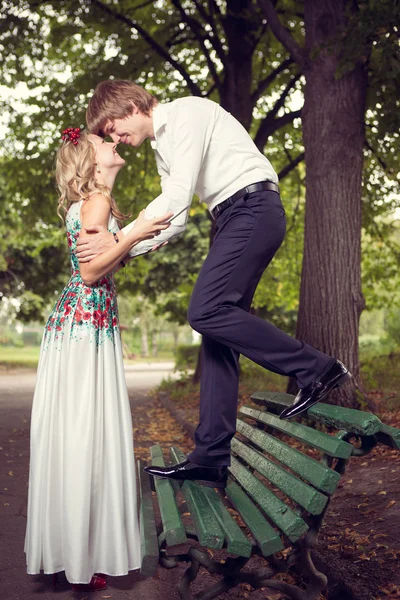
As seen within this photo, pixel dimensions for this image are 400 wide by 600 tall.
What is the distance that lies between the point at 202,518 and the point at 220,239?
1.39 meters

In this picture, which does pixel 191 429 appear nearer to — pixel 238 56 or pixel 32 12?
pixel 238 56

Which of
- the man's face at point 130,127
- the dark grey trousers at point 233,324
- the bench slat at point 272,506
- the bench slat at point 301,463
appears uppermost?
the man's face at point 130,127

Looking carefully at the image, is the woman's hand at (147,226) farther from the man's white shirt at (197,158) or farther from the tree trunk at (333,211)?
the tree trunk at (333,211)

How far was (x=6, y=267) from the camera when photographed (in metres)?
26.3

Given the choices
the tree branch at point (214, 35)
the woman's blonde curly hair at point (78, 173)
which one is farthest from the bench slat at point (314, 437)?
the tree branch at point (214, 35)

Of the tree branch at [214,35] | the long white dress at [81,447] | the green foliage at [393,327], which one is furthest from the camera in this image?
the green foliage at [393,327]

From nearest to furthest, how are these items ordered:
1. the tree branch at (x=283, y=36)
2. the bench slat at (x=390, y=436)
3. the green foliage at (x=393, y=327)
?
the bench slat at (x=390, y=436), the tree branch at (x=283, y=36), the green foliage at (x=393, y=327)

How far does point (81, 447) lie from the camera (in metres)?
3.27

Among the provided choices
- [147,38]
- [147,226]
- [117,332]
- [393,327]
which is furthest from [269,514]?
[393,327]

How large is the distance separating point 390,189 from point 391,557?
33.6 ft

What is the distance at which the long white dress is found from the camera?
3246 mm

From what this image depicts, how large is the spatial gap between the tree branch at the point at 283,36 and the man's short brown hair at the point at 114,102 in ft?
14.5

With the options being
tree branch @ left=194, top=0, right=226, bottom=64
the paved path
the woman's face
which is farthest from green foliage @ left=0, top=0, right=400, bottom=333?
the woman's face

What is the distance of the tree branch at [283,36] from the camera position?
7.56 meters
